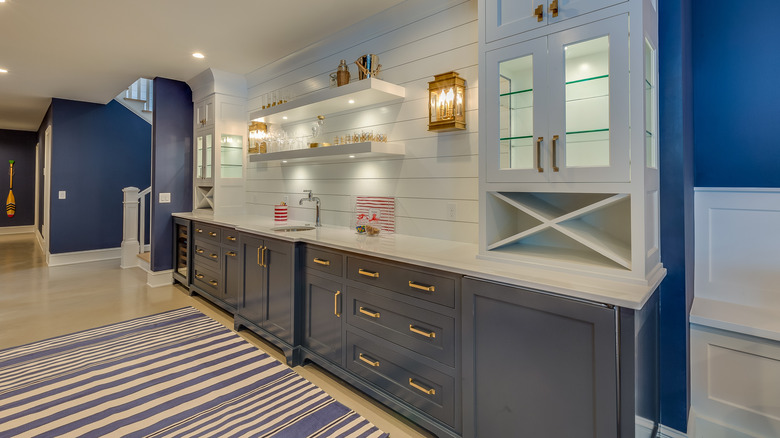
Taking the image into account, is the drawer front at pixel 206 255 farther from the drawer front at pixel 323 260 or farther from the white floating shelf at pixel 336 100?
the drawer front at pixel 323 260

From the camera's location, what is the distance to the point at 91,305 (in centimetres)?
407

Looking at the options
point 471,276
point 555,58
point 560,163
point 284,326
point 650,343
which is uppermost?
point 555,58

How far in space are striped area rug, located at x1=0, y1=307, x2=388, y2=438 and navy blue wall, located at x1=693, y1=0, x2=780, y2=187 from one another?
7.42ft

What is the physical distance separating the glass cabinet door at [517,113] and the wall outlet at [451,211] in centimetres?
68

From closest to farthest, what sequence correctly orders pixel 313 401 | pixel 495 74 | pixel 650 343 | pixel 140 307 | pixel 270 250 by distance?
pixel 650 343 < pixel 495 74 < pixel 313 401 < pixel 270 250 < pixel 140 307

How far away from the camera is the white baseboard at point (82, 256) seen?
6230 mm

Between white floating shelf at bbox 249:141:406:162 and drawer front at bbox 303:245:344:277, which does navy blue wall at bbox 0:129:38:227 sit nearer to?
white floating shelf at bbox 249:141:406:162

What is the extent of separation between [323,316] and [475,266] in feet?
4.04

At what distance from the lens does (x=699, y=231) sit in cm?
200

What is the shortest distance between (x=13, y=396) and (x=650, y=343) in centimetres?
353

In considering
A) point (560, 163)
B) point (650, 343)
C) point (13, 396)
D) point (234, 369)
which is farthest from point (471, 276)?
point (13, 396)

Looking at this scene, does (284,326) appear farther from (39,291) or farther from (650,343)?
(39,291)

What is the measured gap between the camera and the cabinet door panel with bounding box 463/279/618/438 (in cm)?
136

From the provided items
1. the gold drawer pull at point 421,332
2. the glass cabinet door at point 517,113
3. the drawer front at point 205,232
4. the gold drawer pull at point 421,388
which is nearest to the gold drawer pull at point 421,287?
the gold drawer pull at point 421,332
